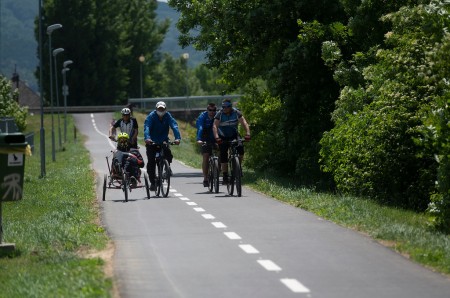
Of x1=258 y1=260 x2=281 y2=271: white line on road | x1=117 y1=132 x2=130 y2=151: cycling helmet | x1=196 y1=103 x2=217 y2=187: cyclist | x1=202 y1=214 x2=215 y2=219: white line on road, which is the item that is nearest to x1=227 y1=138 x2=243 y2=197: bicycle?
x1=196 y1=103 x2=217 y2=187: cyclist

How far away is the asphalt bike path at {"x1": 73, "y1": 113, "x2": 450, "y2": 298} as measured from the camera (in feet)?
33.9

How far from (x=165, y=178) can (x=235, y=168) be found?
1.58 m

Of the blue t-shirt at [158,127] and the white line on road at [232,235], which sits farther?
the blue t-shirt at [158,127]

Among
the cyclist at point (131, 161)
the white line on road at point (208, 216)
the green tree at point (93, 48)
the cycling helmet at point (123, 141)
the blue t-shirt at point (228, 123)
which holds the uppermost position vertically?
the green tree at point (93, 48)

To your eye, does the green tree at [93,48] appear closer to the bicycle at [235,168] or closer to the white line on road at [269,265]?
the bicycle at [235,168]

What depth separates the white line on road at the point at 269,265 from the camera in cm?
1154

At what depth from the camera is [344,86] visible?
27969 mm

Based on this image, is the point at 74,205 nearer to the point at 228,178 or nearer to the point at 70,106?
the point at 228,178

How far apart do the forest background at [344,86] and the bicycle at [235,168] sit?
2166 mm

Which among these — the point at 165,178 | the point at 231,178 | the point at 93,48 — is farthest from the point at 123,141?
the point at 93,48

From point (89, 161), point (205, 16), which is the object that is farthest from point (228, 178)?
point (89, 161)

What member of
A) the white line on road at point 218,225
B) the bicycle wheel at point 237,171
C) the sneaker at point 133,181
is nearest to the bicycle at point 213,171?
the bicycle wheel at point 237,171

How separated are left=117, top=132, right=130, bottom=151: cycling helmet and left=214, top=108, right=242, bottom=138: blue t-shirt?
70.5 inches

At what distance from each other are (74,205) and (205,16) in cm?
1587
